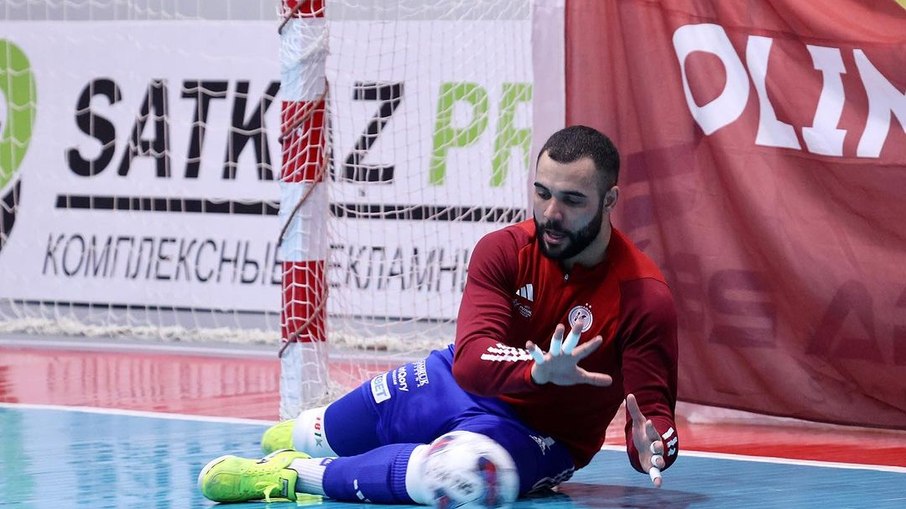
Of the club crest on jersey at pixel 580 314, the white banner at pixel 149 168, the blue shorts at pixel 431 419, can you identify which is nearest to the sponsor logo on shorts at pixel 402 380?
the blue shorts at pixel 431 419

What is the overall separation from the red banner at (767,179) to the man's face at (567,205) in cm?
213

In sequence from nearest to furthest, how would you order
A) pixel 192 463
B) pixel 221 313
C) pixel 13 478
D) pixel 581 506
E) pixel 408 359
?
pixel 581 506 → pixel 13 478 → pixel 192 463 → pixel 408 359 → pixel 221 313

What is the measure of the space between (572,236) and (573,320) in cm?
28

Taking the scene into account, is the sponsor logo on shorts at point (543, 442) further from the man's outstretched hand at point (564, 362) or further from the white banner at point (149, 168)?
the white banner at point (149, 168)

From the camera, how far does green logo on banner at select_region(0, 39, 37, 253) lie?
1009 cm

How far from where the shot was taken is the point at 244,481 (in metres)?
4.53

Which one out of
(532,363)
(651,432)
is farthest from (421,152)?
(651,432)

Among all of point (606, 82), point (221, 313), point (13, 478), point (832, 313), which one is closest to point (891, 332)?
point (832, 313)

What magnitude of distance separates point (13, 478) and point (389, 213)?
4214mm

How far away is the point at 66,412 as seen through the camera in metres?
6.64

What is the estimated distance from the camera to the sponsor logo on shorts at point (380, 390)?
4766 millimetres

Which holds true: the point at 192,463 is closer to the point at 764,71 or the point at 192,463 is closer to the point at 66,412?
the point at 66,412

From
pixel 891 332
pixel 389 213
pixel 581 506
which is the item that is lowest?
pixel 581 506

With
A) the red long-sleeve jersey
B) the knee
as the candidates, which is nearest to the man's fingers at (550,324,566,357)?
the red long-sleeve jersey
